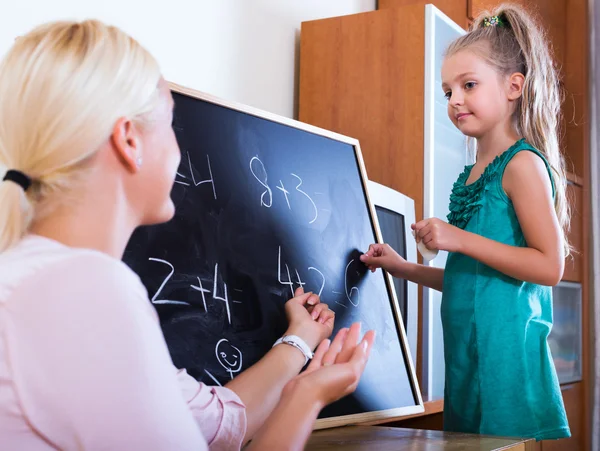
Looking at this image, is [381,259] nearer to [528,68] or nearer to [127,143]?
[528,68]

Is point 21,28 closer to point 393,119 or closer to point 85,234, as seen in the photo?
point 85,234

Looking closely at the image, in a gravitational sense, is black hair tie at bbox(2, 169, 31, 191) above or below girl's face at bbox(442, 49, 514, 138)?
below

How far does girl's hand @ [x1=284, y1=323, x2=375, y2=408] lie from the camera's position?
80cm

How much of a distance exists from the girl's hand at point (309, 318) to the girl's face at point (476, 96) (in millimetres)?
529

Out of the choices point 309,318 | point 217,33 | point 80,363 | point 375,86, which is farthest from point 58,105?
point 375,86

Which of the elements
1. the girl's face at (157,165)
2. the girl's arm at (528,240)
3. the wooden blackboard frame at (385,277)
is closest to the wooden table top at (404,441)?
the wooden blackboard frame at (385,277)

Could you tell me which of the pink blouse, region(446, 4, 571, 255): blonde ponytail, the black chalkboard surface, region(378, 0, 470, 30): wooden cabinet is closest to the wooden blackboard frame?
the black chalkboard surface

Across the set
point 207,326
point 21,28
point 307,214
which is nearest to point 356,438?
point 207,326

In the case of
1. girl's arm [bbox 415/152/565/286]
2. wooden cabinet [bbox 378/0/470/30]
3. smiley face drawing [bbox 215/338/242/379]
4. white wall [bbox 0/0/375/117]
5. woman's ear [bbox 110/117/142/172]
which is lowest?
smiley face drawing [bbox 215/338/242/379]

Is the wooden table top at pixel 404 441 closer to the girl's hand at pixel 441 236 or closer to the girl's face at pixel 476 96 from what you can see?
the girl's hand at pixel 441 236

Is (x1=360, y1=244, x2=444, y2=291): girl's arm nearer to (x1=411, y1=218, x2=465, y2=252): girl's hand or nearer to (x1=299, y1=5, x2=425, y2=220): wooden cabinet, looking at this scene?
(x1=411, y1=218, x2=465, y2=252): girl's hand

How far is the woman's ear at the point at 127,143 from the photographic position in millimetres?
719

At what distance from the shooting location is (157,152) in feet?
2.62

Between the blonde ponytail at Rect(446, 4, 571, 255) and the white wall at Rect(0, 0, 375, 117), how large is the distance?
0.69 m
